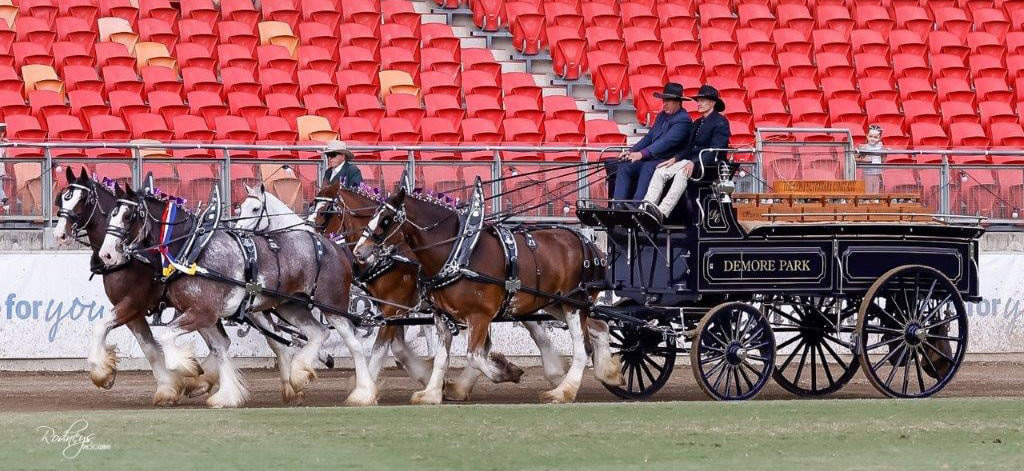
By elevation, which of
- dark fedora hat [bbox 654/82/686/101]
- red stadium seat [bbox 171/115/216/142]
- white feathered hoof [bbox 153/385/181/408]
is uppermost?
red stadium seat [bbox 171/115/216/142]

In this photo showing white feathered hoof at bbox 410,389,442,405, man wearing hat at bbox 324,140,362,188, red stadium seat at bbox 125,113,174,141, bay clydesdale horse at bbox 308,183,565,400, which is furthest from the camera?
red stadium seat at bbox 125,113,174,141

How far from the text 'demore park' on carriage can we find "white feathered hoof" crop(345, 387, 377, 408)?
6.28 ft

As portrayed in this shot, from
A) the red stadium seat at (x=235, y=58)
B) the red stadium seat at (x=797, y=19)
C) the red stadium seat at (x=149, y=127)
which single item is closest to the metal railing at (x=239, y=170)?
the red stadium seat at (x=149, y=127)

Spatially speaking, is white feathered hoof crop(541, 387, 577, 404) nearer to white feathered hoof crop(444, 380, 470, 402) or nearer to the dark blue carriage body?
white feathered hoof crop(444, 380, 470, 402)

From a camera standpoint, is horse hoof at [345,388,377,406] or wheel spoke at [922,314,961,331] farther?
wheel spoke at [922,314,961,331]

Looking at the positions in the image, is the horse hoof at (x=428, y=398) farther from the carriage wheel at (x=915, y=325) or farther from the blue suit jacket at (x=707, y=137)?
the carriage wheel at (x=915, y=325)

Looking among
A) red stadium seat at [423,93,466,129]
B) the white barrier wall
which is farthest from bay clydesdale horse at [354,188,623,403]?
red stadium seat at [423,93,466,129]

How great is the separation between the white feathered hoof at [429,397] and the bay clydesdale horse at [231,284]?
0.40 metres

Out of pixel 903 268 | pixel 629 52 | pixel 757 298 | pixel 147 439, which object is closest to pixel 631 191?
pixel 757 298

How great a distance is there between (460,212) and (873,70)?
1150 centimetres

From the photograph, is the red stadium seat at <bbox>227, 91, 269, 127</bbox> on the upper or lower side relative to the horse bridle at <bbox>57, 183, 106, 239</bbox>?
upper

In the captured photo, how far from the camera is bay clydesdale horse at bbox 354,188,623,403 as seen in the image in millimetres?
13148

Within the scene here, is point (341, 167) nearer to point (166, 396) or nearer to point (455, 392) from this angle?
point (455, 392)

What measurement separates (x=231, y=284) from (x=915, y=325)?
5.34m
